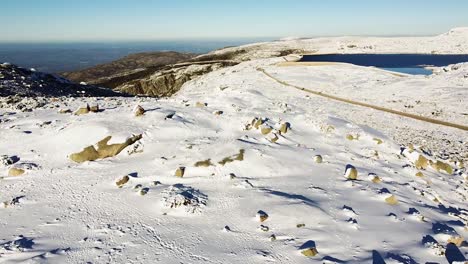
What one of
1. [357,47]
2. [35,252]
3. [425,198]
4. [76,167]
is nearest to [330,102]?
[425,198]

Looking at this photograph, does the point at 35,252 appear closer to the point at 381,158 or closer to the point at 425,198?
the point at 425,198

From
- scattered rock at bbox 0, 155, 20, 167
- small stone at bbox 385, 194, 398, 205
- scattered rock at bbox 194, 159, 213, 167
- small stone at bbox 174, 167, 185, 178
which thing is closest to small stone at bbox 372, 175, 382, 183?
small stone at bbox 385, 194, 398, 205

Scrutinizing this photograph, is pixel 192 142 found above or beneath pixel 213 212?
above

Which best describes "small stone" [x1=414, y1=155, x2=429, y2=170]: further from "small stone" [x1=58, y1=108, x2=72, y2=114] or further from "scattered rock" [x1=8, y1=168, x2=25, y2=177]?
"small stone" [x1=58, y1=108, x2=72, y2=114]

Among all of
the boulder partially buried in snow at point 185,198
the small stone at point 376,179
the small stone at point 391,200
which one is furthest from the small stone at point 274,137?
the small stone at point 391,200

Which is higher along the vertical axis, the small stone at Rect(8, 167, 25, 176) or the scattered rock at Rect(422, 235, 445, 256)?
the small stone at Rect(8, 167, 25, 176)

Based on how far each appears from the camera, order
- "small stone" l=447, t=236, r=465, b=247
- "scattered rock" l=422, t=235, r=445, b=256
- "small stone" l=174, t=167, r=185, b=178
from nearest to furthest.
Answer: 1. "scattered rock" l=422, t=235, r=445, b=256
2. "small stone" l=447, t=236, r=465, b=247
3. "small stone" l=174, t=167, r=185, b=178

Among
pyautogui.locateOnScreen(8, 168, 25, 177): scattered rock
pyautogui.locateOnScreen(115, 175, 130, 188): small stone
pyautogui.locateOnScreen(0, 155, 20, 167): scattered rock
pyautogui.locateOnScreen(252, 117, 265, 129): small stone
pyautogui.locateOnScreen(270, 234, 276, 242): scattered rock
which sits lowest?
pyautogui.locateOnScreen(270, 234, 276, 242): scattered rock
